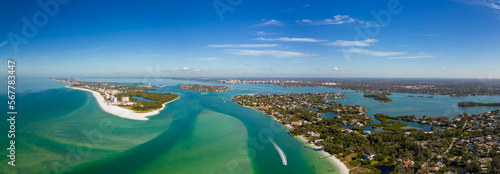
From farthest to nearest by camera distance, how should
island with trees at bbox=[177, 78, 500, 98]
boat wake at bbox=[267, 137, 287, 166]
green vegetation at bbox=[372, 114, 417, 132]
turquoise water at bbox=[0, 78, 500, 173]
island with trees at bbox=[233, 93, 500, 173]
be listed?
island with trees at bbox=[177, 78, 500, 98] → green vegetation at bbox=[372, 114, 417, 132] → boat wake at bbox=[267, 137, 287, 166] → turquoise water at bbox=[0, 78, 500, 173] → island with trees at bbox=[233, 93, 500, 173]

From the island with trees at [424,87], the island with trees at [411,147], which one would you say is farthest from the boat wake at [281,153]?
the island with trees at [424,87]

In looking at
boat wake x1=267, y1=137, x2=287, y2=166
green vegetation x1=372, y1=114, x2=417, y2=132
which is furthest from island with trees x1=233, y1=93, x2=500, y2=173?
boat wake x1=267, y1=137, x2=287, y2=166

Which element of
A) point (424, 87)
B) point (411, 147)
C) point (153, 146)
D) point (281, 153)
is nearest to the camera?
point (411, 147)

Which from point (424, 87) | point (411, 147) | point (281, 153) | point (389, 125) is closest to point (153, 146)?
point (281, 153)

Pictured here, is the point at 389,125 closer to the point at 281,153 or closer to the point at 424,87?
the point at 281,153

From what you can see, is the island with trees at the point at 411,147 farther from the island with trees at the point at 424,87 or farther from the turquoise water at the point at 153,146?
the island with trees at the point at 424,87

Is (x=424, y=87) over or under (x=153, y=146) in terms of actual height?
over

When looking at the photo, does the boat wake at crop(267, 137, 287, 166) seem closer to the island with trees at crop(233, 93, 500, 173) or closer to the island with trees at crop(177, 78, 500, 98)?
the island with trees at crop(233, 93, 500, 173)

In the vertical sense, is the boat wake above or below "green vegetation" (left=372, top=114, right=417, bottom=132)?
below

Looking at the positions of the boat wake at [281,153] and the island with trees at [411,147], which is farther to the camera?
the boat wake at [281,153]

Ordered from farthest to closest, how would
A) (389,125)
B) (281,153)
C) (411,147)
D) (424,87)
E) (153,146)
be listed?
(424,87), (389,125), (153,146), (281,153), (411,147)

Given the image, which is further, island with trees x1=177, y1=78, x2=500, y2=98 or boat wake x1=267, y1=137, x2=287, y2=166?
island with trees x1=177, y1=78, x2=500, y2=98
